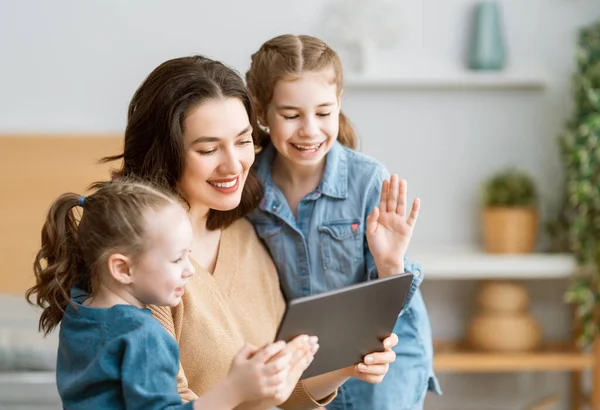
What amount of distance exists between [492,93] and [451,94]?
157 mm

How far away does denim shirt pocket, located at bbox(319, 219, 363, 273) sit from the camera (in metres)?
1.87

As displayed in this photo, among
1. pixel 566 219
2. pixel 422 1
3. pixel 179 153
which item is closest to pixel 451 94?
pixel 422 1

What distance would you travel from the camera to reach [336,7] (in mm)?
3252

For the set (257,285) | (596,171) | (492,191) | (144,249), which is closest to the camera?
(144,249)

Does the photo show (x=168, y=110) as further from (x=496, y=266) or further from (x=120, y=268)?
(x=496, y=266)

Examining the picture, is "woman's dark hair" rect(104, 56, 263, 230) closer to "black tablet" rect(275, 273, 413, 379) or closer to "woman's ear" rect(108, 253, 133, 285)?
"woman's ear" rect(108, 253, 133, 285)

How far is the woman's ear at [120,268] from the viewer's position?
4.21 feet

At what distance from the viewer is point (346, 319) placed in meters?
1.36

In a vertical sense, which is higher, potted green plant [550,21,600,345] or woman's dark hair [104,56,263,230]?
woman's dark hair [104,56,263,230]

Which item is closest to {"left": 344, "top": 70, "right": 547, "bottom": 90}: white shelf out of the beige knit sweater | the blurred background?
the blurred background

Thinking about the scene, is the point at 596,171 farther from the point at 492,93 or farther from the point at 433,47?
the point at 433,47

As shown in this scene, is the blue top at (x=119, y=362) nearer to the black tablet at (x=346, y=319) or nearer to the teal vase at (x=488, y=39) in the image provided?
the black tablet at (x=346, y=319)

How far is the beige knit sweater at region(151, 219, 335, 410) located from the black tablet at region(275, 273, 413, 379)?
0.76 feet

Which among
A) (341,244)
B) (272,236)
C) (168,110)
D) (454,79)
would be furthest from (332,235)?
(454,79)
